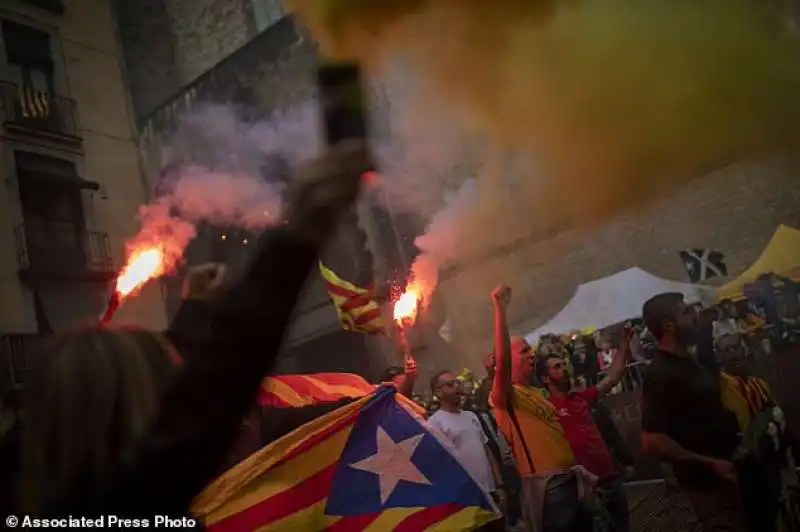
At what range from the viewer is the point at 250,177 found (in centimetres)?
324

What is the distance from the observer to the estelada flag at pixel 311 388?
2.98 m

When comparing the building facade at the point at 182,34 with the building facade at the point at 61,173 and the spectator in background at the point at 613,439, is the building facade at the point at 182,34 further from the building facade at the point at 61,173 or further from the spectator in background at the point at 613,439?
the spectator in background at the point at 613,439

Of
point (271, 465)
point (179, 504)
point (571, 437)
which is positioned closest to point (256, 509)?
point (271, 465)

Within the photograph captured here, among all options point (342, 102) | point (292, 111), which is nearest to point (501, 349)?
point (292, 111)

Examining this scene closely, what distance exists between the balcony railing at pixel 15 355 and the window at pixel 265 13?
1499mm

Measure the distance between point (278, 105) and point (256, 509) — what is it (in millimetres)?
1634

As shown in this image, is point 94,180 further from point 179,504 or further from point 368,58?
point 179,504

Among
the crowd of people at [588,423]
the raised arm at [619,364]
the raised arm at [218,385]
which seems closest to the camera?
the raised arm at [218,385]

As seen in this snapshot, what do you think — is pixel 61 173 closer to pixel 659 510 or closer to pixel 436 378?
pixel 436 378

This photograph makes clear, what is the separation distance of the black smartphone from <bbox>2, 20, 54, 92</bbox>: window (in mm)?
2429

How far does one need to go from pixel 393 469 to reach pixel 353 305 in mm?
860

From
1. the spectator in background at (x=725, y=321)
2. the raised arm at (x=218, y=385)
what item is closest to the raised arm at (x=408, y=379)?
the spectator in background at (x=725, y=321)

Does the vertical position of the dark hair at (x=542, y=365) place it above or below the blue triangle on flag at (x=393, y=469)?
above

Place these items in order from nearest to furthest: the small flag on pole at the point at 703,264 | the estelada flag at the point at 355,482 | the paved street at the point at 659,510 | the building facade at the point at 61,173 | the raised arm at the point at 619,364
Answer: the estelada flag at the point at 355,482 < the building facade at the point at 61,173 < the paved street at the point at 659,510 < the small flag on pole at the point at 703,264 < the raised arm at the point at 619,364
